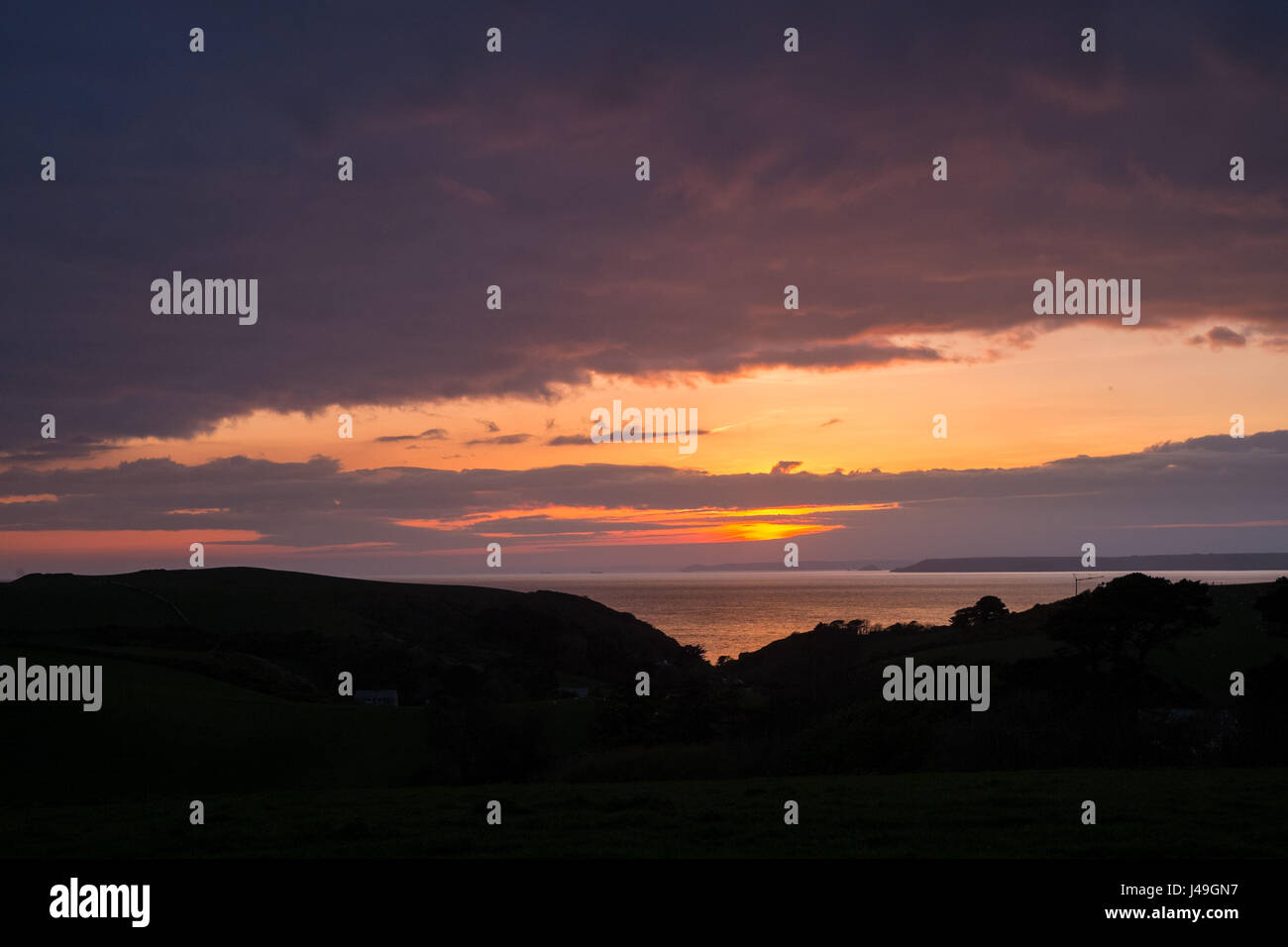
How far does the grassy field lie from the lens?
13250 mm

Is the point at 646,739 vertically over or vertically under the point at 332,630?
under

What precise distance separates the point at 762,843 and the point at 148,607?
138m

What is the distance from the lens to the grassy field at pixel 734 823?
1325 centimetres

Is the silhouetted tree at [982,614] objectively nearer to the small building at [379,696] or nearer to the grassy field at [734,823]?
the small building at [379,696]

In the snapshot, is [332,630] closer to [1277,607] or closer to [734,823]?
[1277,607]

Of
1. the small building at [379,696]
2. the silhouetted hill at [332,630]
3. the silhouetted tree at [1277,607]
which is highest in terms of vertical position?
the silhouetted tree at [1277,607]

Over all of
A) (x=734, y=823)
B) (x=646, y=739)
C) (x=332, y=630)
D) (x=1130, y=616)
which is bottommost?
(x=646, y=739)

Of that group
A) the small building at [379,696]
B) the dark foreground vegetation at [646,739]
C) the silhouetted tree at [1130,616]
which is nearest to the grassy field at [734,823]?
the dark foreground vegetation at [646,739]

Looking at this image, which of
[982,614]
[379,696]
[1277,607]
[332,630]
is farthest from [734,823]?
[332,630]

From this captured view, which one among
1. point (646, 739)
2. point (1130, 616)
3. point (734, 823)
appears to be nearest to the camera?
point (734, 823)

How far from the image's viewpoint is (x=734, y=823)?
15156 millimetres

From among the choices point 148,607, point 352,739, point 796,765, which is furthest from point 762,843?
point 148,607

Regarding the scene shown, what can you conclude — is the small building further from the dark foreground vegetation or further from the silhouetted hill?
the dark foreground vegetation
